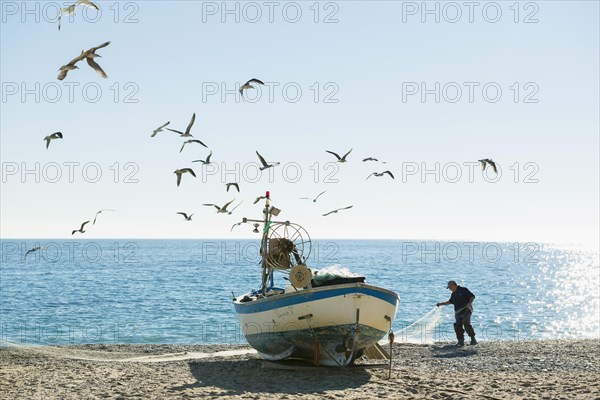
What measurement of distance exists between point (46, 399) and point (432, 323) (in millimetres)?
19327

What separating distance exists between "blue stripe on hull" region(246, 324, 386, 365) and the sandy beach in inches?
21.3

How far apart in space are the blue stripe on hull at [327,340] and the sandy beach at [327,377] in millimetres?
542

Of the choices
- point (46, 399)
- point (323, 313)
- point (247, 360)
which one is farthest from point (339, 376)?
point (46, 399)

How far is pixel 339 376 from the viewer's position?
15805mm

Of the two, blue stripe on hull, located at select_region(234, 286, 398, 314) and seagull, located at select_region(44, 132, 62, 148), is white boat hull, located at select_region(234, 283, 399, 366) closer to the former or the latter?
blue stripe on hull, located at select_region(234, 286, 398, 314)

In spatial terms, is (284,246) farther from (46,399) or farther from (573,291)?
(573,291)

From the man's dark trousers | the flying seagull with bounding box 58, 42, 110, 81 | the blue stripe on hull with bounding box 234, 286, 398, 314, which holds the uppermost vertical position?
the flying seagull with bounding box 58, 42, 110, 81

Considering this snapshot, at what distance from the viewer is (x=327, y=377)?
15.7 meters

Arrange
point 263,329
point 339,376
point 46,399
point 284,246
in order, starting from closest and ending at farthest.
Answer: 1. point 46,399
2. point 339,376
3. point 263,329
4. point 284,246

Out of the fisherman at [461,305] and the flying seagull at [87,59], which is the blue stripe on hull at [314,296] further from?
the flying seagull at [87,59]

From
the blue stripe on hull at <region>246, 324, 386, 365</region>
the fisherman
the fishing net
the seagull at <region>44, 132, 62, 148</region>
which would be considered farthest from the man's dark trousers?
the seagull at <region>44, 132, 62, 148</region>

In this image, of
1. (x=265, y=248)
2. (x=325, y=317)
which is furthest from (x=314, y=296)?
(x=265, y=248)

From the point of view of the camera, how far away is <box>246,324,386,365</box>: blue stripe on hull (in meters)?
16.7

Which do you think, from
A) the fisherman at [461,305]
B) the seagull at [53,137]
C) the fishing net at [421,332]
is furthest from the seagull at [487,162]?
the seagull at [53,137]
